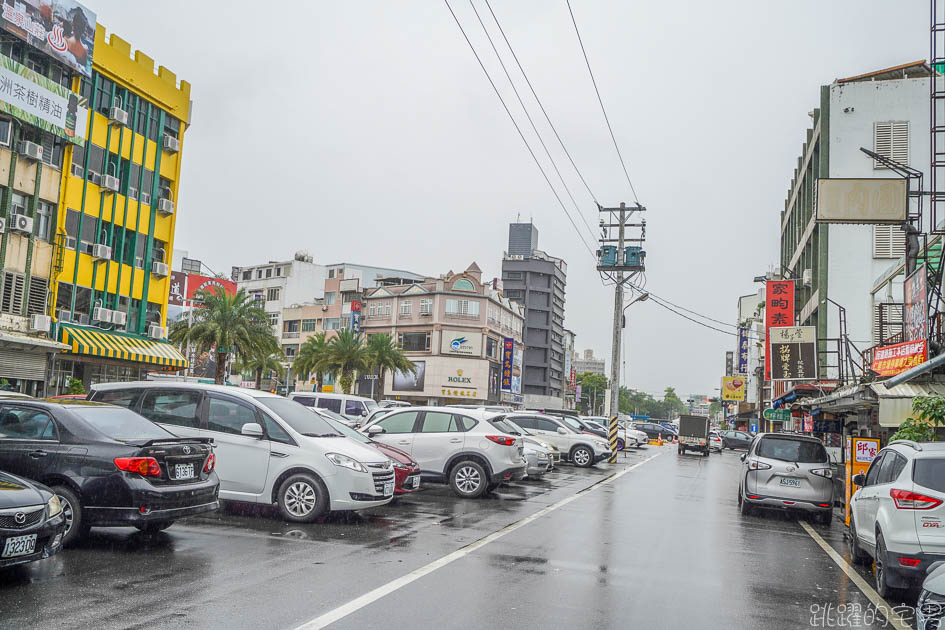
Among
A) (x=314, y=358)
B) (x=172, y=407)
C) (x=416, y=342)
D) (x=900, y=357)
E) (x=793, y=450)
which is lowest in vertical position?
(x=793, y=450)

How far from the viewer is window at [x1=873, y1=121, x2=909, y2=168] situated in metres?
35.8

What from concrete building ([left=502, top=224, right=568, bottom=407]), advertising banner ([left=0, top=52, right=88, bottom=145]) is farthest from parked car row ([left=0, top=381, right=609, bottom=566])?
concrete building ([left=502, top=224, right=568, bottom=407])

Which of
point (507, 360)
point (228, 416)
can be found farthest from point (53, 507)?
point (507, 360)

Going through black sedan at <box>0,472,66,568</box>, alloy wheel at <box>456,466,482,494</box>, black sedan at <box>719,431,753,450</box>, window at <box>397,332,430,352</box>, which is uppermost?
window at <box>397,332,430,352</box>

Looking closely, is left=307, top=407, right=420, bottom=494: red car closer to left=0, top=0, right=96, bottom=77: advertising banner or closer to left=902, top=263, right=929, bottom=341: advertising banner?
left=902, top=263, right=929, bottom=341: advertising banner

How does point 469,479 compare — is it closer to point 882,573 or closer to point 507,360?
point 882,573

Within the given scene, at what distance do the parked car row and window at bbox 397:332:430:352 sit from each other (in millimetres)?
61319

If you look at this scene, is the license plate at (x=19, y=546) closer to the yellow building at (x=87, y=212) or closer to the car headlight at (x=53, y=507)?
the car headlight at (x=53, y=507)

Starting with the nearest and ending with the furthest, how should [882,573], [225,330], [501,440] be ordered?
[882,573], [501,440], [225,330]

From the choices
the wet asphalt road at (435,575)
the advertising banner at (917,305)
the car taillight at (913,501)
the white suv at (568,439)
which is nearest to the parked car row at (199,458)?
the wet asphalt road at (435,575)

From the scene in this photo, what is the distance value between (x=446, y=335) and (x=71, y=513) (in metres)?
69.1

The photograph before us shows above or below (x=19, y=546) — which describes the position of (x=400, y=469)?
above

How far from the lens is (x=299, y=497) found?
1058 centimetres

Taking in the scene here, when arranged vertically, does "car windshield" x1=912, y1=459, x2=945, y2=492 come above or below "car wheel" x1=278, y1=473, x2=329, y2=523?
above
